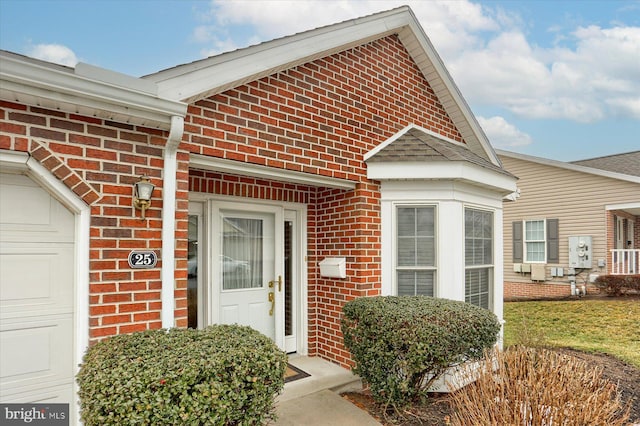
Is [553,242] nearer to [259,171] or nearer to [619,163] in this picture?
[619,163]

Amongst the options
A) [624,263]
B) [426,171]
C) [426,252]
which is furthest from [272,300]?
[624,263]

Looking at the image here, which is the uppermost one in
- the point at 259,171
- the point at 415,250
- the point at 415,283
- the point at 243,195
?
the point at 259,171

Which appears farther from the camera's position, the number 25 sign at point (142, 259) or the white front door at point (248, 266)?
the white front door at point (248, 266)

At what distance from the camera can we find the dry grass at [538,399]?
2535 millimetres

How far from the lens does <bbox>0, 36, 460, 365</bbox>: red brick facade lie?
2.90 metres

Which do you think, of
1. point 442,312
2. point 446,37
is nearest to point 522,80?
point 446,37

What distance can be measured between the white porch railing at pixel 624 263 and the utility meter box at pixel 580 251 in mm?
678

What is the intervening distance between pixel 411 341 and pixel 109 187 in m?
3.10

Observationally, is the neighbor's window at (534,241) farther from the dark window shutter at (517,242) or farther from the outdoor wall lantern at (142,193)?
the outdoor wall lantern at (142,193)

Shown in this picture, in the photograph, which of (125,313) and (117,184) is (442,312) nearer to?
(125,313)

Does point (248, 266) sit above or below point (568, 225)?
below

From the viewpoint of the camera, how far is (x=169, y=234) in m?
3.26

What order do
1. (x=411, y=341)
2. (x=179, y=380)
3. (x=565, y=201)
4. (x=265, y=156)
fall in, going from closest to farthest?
(x=179, y=380)
(x=411, y=341)
(x=265, y=156)
(x=565, y=201)

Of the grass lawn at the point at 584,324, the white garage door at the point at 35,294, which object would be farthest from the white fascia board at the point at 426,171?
the white garage door at the point at 35,294
